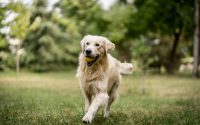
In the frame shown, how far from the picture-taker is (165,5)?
40.8 m

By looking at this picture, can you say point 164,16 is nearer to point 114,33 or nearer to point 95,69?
point 114,33

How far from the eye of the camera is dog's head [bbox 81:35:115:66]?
8.54m

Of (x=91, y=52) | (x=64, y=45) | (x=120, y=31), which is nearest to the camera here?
(x=91, y=52)

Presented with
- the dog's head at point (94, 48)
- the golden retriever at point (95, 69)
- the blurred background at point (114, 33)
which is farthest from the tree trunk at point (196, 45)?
the dog's head at point (94, 48)

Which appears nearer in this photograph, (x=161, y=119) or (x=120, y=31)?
(x=161, y=119)

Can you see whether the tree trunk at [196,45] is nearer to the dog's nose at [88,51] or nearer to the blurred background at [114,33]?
the blurred background at [114,33]

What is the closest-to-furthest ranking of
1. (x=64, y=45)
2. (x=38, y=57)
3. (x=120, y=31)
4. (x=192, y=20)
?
(x=192, y=20), (x=120, y=31), (x=38, y=57), (x=64, y=45)

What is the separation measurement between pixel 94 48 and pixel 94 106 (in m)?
1.05

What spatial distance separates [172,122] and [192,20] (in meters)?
30.9

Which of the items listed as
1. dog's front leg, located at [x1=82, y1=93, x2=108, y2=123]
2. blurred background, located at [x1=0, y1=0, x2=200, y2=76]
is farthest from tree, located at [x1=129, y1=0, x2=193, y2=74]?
dog's front leg, located at [x1=82, y1=93, x2=108, y2=123]

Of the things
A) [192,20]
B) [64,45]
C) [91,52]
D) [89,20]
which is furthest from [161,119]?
[64,45]

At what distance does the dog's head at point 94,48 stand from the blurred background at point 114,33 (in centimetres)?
2766

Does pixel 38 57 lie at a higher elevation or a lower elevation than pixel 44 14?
lower

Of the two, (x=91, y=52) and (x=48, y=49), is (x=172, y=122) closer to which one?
(x=91, y=52)
